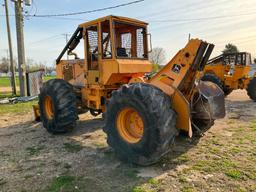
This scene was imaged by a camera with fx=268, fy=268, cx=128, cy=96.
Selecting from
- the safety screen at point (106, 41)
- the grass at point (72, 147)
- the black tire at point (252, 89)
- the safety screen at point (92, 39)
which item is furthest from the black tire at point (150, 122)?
the black tire at point (252, 89)

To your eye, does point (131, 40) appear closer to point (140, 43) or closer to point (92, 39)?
point (140, 43)

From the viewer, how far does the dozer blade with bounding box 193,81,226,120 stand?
5.00 m

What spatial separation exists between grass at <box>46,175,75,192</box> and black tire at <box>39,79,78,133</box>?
2.31 m

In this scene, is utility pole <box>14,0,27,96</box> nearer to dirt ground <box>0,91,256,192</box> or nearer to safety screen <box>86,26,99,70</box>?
dirt ground <box>0,91,256,192</box>

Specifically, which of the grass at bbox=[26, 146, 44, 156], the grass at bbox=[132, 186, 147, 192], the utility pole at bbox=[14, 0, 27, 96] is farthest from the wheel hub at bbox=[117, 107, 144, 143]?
the utility pole at bbox=[14, 0, 27, 96]

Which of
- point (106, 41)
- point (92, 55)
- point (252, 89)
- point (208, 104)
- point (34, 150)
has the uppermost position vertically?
point (106, 41)

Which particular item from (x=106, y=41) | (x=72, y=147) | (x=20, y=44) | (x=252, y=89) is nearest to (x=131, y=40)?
(x=106, y=41)

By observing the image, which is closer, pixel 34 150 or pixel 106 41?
pixel 34 150

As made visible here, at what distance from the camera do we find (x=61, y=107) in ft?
20.3

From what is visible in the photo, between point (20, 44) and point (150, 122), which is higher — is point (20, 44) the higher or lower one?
the higher one

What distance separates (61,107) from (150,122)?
111 inches

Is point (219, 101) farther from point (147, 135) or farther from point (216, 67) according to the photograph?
point (216, 67)

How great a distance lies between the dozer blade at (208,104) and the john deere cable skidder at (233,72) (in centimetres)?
675

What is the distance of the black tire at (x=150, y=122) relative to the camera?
13.3ft
